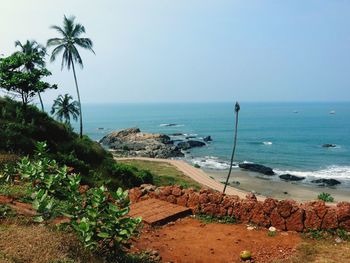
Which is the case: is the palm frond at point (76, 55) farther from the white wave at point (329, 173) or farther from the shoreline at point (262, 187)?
the white wave at point (329, 173)

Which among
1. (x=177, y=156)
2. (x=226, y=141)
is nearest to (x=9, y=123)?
(x=177, y=156)

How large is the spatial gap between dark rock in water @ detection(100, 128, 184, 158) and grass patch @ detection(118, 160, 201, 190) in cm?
1355

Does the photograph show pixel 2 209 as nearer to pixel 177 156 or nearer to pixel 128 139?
pixel 177 156

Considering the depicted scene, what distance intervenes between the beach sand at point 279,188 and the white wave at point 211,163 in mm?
5730

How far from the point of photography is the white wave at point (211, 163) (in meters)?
58.1

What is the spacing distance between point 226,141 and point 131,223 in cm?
8755

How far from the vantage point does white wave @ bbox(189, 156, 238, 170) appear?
5806 centimetres

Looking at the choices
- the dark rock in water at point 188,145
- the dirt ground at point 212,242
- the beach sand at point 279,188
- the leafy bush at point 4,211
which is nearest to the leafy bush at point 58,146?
the dirt ground at point 212,242

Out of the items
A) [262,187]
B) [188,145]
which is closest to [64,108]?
[262,187]

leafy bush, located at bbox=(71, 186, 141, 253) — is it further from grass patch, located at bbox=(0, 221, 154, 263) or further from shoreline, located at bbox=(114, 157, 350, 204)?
shoreline, located at bbox=(114, 157, 350, 204)

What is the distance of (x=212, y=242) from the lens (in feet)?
32.1

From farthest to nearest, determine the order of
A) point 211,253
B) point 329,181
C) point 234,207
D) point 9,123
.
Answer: point 329,181 < point 9,123 < point 234,207 < point 211,253

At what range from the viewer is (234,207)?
1148 centimetres

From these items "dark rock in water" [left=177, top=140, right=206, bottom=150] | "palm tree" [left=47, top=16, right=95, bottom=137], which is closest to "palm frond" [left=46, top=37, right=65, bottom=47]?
"palm tree" [left=47, top=16, right=95, bottom=137]
